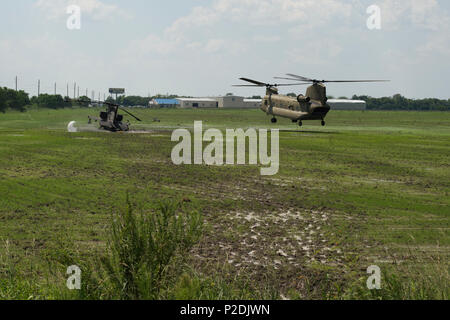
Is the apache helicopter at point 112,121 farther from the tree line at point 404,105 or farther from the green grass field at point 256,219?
the tree line at point 404,105

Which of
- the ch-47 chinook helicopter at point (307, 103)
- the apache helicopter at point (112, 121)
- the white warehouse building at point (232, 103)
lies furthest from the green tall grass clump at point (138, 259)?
the white warehouse building at point (232, 103)

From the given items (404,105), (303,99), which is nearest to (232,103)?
(404,105)

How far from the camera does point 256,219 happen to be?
15.2 m

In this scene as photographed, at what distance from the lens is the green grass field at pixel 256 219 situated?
8328mm

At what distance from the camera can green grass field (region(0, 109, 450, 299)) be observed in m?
8.33

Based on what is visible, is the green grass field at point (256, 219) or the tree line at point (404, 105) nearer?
the green grass field at point (256, 219)

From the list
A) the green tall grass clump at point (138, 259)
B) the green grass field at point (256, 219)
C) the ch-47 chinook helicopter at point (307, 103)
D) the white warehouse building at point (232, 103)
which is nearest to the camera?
the green tall grass clump at point (138, 259)

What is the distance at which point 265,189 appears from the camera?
20500 mm

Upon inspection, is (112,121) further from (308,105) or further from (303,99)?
(308,105)

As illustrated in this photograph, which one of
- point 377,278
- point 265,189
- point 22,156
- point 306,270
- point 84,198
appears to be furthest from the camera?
point 22,156

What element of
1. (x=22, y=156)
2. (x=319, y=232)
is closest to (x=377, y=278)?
(x=319, y=232)
